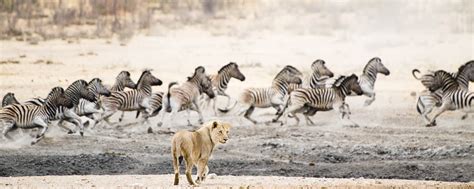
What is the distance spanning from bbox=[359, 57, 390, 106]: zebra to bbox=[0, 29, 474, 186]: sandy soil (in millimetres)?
56

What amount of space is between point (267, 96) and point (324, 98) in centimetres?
50

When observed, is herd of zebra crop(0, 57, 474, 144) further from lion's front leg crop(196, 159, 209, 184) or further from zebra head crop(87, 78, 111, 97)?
lion's front leg crop(196, 159, 209, 184)

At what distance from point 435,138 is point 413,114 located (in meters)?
0.29

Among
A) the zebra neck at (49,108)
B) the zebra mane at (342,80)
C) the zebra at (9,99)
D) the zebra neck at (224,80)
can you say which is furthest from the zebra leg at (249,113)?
the zebra at (9,99)

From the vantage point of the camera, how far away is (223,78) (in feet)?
39.7

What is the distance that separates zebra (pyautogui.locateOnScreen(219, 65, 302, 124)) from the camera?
12109 mm

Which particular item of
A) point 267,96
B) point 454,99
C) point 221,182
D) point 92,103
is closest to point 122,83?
point 92,103

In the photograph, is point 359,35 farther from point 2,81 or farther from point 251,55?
point 2,81

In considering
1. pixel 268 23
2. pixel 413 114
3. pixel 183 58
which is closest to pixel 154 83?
pixel 183 58

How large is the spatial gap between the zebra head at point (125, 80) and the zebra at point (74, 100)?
27cm

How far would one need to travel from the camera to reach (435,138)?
476 inches

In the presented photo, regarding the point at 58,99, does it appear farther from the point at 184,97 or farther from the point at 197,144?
the point at 197,144

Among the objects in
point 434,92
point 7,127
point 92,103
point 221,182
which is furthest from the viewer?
point 434,92

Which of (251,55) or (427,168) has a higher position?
(251,55)
